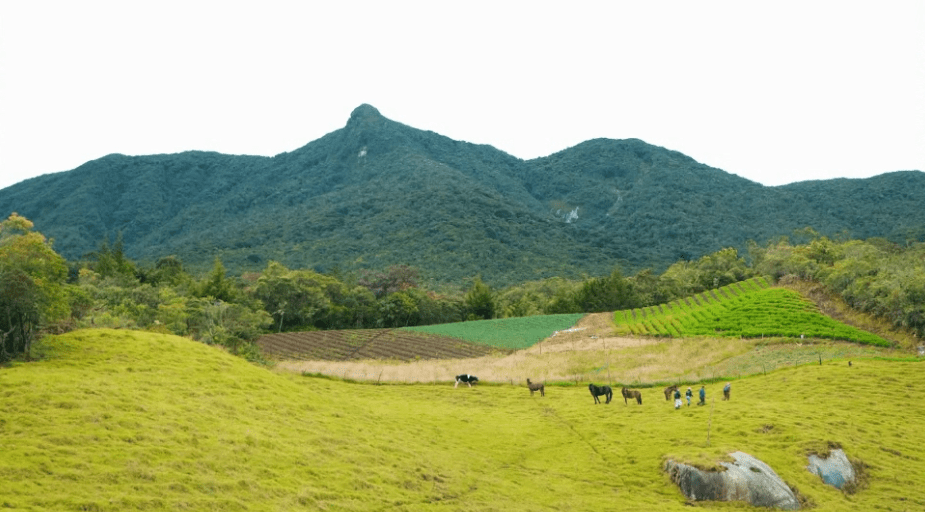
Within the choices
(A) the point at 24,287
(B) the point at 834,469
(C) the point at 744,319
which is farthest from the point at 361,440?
(C) the point at 744,319

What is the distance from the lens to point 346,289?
109 m

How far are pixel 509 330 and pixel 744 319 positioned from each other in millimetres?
30172

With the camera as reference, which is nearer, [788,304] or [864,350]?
[864,350]

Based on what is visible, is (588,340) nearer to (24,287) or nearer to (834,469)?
(834,469)

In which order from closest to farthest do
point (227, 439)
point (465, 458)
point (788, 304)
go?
1. point (227, 439)
2. point (465, 458)
3. point (788, 304)

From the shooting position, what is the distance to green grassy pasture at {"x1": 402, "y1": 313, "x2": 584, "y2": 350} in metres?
74.5

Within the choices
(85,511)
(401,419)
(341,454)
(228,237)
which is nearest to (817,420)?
(401,419)

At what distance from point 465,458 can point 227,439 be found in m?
10.00

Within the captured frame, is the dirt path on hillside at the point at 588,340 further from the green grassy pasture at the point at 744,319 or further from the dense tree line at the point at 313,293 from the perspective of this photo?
the dense tree line at the point at 313,293

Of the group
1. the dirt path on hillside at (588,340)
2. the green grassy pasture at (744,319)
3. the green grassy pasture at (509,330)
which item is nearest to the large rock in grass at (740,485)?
the green grassy pasture at (744,319)

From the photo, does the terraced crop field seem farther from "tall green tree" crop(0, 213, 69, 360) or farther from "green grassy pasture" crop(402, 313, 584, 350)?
"tall green tree" crop(0, 213, 69, 360)

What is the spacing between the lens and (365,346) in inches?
2788

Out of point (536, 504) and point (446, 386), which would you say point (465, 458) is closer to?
point (536, 504)

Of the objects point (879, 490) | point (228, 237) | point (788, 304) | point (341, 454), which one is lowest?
point (879, 490)
